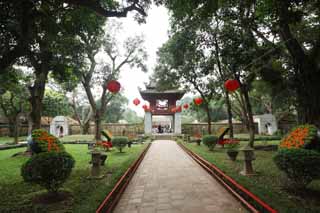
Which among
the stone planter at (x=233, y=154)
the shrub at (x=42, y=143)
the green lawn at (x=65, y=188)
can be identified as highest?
the shrub at (x=42, y=143)

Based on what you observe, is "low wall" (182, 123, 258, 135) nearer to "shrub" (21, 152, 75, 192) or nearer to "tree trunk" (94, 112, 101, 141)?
"tree trunk" (94, 112, 101, 141)

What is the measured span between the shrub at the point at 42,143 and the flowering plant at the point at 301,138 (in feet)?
15.6

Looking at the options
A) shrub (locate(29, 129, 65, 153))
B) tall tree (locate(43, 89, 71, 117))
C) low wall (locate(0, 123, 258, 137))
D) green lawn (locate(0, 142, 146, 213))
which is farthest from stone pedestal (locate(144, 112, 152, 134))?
shrub (locate(29, 129, 65, 153))

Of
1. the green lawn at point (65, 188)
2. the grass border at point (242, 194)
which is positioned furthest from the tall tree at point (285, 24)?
the green lawn at point (65, 188)

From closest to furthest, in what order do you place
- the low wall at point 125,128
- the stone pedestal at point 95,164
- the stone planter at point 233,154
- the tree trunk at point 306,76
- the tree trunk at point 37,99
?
the stone pedestal at point 95,164 → the tree trunk at point 306,76 → the stone planter at point 233,154 → the tree trunk at point 37,99 → the low wall at point 125,128

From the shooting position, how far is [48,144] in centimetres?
359

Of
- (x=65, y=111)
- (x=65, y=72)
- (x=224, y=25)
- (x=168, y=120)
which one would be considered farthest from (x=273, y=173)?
(x=168, y=120)

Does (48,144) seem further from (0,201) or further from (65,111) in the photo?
(65,111)

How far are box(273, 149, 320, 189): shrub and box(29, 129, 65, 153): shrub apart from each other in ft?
14.2

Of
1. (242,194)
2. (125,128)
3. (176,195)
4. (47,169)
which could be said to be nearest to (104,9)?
(47,169)

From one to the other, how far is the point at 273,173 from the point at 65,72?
24.9ft

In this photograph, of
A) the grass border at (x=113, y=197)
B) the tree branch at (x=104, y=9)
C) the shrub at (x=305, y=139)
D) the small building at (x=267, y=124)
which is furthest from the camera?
the small building at (x=267, y=124)

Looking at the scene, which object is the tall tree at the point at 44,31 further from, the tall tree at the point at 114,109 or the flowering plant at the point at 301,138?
the tall tree at the point at 114,109

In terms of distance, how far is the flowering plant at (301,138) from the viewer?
138 inches
